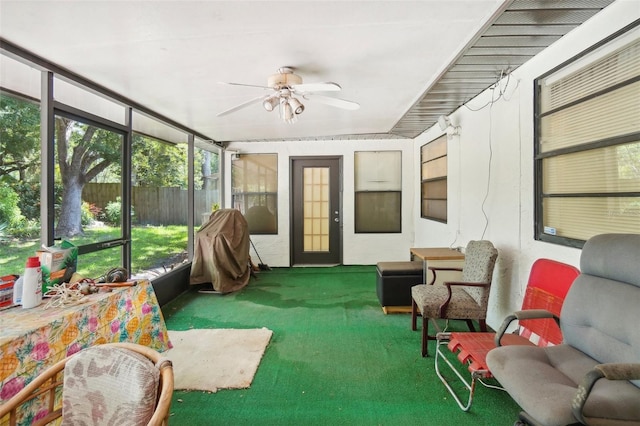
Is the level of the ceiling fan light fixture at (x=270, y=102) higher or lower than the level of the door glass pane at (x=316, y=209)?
higher

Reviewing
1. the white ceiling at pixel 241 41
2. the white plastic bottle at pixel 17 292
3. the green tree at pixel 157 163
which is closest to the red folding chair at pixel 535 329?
the white ceiling at pixel 241 41

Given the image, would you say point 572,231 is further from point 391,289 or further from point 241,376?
point 241,376

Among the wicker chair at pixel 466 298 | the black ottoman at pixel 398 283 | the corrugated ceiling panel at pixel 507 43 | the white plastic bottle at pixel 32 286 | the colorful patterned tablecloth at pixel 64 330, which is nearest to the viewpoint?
the colorful patterned tablecloth at pixel 64 330

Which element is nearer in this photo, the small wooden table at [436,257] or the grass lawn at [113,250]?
the grass lawn at [113,250]

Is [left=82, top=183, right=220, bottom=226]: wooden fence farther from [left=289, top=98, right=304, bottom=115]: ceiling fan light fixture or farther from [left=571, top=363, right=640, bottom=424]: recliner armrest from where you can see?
[left=571, top=363, right=640, bottom=424]: recliner armrest

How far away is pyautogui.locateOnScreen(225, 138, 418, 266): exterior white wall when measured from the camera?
556 cm

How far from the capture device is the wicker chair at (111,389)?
0.97 meters

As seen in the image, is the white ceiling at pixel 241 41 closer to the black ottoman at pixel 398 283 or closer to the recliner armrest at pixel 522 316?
the recliner armrest at pixel 522 316

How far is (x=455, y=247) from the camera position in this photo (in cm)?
377

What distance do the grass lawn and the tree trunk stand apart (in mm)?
101

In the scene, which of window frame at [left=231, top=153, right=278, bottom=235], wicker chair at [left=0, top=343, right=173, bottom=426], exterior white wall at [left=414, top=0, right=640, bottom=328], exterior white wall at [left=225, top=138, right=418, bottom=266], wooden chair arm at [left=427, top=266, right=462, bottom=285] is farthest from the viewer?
window frame at [left=231, top=153, right=278, bottom=235]

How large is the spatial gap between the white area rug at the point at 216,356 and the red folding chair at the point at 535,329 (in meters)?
1.47

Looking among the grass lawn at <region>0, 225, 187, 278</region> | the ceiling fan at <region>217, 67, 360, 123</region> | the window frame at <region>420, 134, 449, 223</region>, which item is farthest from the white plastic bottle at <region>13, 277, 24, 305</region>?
the window frame at <region>420, 134, 449, 223</region>

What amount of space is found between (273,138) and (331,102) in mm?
2850
